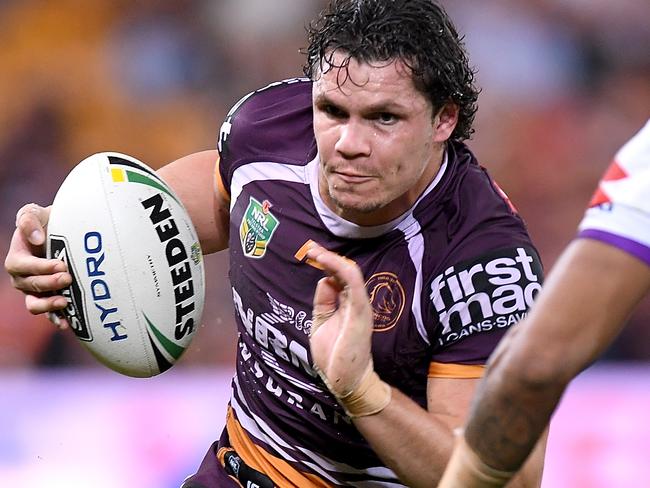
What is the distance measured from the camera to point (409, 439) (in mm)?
2707

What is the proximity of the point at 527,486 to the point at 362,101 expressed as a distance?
99 cm

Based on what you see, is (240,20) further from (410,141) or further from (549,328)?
(549,328)

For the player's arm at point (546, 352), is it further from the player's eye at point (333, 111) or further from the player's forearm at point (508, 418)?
the player's eye at point (333, 111)

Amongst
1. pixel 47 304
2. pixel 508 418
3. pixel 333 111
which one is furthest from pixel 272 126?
pixel 508 418

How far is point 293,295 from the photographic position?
A: 3143mm

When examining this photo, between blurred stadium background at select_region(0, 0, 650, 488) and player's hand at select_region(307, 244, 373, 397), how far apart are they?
3.53m

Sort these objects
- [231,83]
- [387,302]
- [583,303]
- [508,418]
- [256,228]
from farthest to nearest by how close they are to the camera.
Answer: [231,83], [256,228], [387,302], [508,418], [583,303]

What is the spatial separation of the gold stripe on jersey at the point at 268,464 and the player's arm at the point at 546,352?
122cm

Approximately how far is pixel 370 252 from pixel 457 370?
0.40 meters

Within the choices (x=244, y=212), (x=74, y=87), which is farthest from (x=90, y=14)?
(x=244, y=212)

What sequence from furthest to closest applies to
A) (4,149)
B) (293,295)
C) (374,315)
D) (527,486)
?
1. (4,149)
2. (293,295)
3. (374,315)
4. (527,486)

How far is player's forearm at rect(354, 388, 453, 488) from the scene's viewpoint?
2.69m

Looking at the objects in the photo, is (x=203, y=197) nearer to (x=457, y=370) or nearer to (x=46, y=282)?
(x=46, y=282)

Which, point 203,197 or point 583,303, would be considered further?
point 203,197
